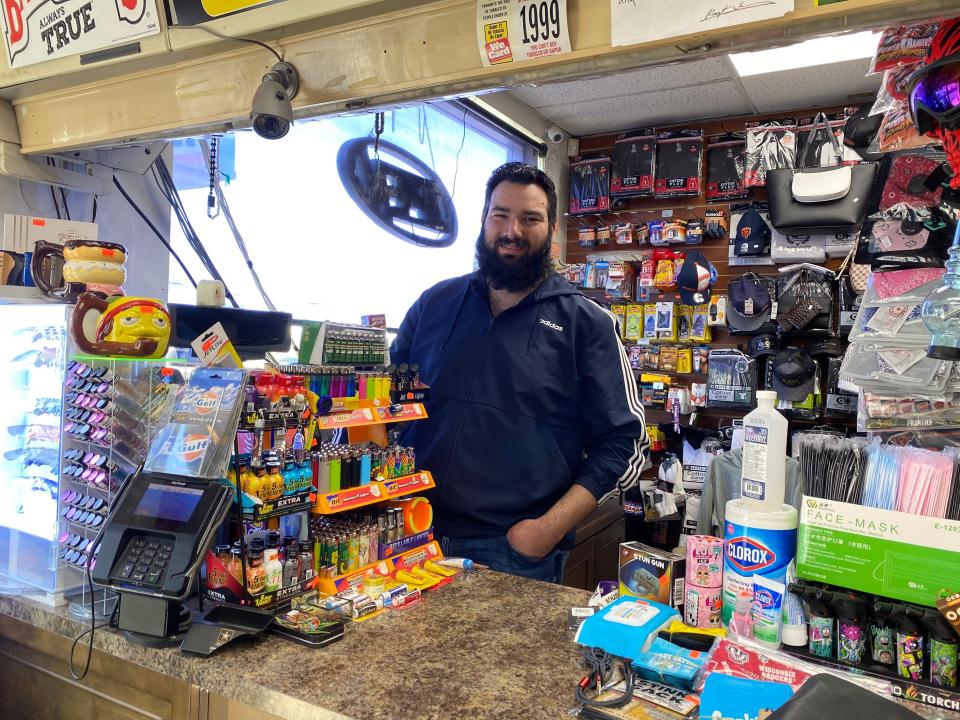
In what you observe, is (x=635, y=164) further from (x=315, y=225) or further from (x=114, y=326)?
(x=114, y=326)

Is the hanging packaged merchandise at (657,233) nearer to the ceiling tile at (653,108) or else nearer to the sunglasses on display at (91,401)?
the ceiling tile at (653,108)

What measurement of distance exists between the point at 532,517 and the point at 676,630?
38.2 inches

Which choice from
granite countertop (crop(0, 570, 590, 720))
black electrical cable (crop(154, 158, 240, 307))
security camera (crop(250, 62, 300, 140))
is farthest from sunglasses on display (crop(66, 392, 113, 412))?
black electrical cable (crop(154, 158, 240, 307))

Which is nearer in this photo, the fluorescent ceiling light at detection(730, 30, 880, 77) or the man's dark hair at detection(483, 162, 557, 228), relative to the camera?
the man's dark hair at detection(483, 162, 557, 228)

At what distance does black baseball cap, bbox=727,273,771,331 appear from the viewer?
4738 millimetres

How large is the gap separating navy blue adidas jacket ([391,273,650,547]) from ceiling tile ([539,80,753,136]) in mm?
3011

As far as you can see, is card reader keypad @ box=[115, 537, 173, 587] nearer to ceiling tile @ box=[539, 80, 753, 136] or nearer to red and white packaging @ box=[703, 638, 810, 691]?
red and white packaging @ box=[703, 638, 810, 691]

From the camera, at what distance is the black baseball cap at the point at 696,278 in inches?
195

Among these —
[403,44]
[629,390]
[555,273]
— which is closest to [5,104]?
[403,44]

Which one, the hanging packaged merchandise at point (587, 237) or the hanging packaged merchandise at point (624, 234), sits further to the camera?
the hanging packaged merchandise at point (587, 237)

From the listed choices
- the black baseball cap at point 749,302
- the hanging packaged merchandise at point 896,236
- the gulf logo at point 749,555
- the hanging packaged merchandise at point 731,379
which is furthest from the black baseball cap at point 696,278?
the gulf logo at point 749,555

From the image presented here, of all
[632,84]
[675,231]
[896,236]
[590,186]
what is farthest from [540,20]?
[590,186]

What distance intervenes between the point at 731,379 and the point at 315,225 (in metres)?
3.13

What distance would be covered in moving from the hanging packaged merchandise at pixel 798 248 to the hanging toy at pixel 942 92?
149 inches
